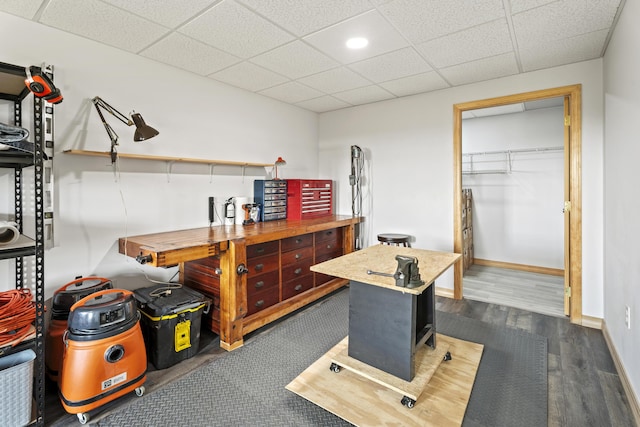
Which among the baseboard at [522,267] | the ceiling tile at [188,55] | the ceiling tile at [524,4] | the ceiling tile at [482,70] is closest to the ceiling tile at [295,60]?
the ceiling tile at [188,55]

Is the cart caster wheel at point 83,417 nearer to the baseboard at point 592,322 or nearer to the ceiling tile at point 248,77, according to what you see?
the ceiling tile at point 248,77

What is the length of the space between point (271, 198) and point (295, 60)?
5.05 ft

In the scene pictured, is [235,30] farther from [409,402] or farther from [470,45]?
[409,402]

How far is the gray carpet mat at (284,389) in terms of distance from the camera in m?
1.77

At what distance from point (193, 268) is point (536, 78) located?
3791mm

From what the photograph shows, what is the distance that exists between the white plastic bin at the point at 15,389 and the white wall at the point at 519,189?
5572 millimetres

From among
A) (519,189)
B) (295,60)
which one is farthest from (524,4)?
(519,189)

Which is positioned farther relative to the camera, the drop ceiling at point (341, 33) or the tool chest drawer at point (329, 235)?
the tool chest drawer at point (329, 235)

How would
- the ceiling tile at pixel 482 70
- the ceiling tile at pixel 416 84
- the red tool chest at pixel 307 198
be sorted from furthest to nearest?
1. the red tool chest at pixel 307 198
2. the ceiling tile at pixel 416 84
3. the ceiling tile at pixel 482 70

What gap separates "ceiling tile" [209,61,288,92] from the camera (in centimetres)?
300

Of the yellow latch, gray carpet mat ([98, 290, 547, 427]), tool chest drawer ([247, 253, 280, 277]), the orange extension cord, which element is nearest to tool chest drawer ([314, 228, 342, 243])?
tool chest drawer ([247, 253, 280, 277])

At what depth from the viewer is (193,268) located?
2879 mm

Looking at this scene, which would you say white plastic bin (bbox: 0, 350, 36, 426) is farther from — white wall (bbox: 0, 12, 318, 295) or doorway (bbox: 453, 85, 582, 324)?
doorway (bbox: 453, 85, 582, 324)

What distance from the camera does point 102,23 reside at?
85.8 inches
